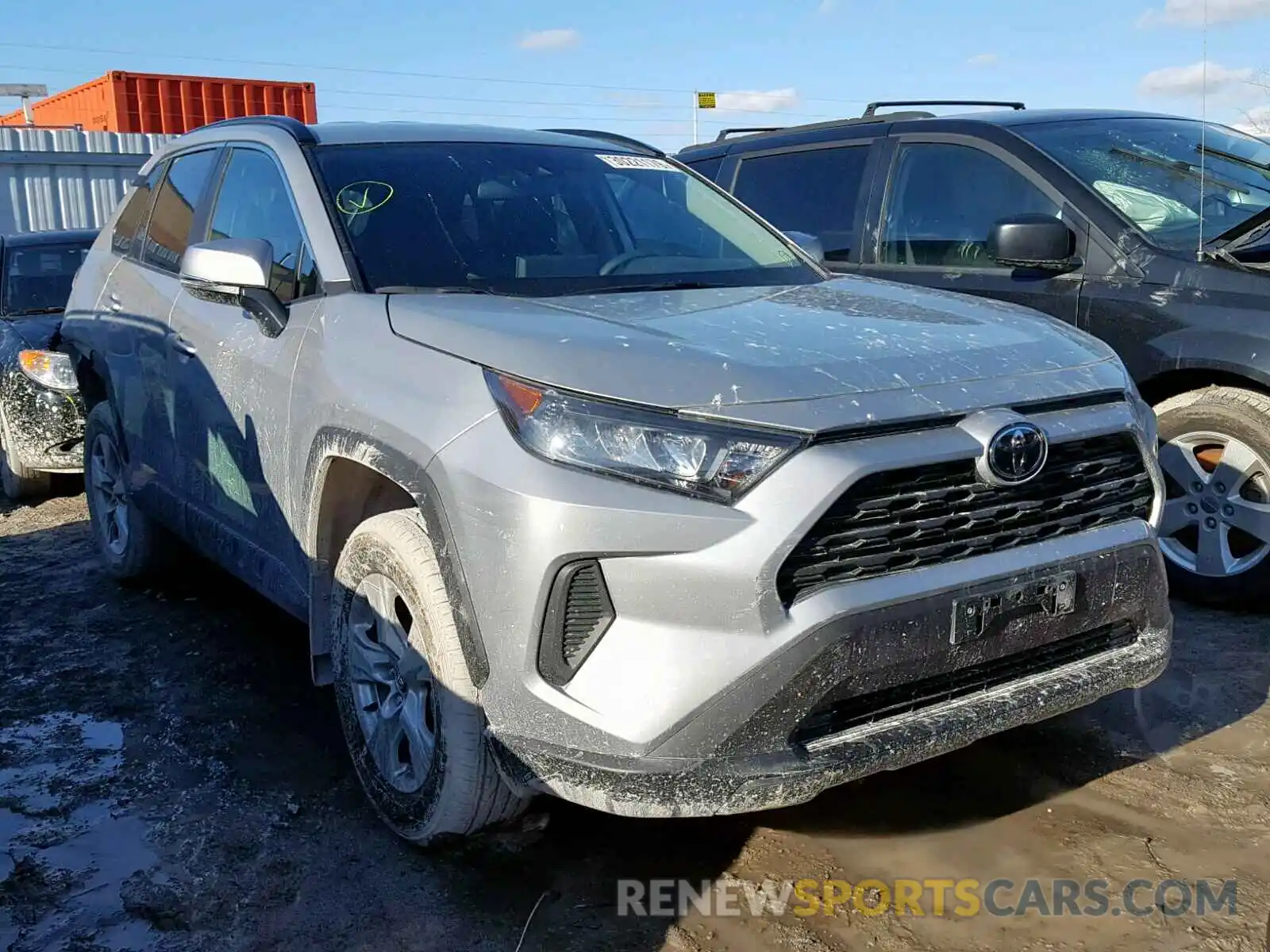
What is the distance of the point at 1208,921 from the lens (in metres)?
2.57

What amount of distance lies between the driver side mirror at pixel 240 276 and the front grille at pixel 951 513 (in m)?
1.73

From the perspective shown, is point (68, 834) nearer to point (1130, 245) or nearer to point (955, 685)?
point (955, 685)

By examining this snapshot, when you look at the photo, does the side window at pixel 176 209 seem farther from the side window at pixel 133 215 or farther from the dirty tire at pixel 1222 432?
the dirty tire at pixel 1222 432

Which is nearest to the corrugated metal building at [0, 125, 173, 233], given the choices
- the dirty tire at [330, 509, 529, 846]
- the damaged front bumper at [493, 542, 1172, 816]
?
the dirty tire at [330, 509, 529, 846]

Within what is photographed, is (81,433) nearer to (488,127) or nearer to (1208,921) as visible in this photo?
(488,127)

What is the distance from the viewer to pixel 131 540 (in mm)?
5027

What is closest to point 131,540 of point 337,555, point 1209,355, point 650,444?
point 337,555

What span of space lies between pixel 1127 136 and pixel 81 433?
18.0ft

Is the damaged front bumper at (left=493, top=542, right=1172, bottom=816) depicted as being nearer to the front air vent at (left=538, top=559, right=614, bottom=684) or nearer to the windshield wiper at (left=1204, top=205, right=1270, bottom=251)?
the front air vent at (left=538, top=559, right=614, bottom=684)

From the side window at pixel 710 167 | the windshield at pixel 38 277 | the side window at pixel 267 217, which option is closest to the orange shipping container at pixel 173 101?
the windshield at pixel 38 277

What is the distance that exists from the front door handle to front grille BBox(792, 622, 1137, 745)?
248 cm

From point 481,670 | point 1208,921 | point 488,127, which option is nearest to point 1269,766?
point 1208,921

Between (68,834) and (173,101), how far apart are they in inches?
797

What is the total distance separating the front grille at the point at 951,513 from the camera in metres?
2.36
